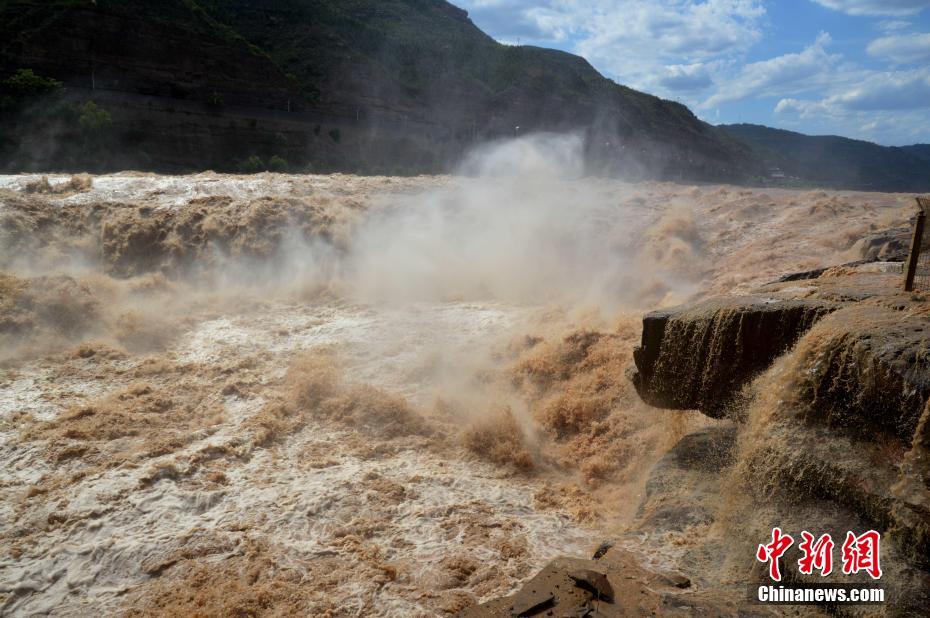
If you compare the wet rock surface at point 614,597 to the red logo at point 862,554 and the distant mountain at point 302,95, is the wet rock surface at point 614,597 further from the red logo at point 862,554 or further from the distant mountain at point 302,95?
the distant mountain at point 302,95

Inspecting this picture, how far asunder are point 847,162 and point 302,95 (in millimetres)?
40660

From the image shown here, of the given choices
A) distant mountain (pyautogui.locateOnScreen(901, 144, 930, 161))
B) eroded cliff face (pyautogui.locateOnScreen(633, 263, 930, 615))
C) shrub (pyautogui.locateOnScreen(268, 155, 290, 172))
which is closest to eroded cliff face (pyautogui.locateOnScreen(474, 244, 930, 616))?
eroded cliff face (pyautogui.locateOnScreen(633, 263, 930, 615))

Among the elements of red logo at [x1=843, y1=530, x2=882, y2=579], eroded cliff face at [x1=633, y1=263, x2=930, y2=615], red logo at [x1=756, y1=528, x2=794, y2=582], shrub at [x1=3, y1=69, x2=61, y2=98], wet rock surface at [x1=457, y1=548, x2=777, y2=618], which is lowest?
wet rock surface at [x1=457, y1=548, x2=777, y2=618]

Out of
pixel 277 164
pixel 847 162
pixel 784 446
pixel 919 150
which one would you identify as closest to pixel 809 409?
pixel 784 446

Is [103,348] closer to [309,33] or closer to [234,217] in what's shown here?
[234,217]

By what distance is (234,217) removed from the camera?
14445 millimetres

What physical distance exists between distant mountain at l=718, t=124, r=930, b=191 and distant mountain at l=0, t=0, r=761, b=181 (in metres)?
4.98

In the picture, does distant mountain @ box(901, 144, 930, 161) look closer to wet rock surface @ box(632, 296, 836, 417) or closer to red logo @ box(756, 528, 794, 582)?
wet rock surface @ box(632, 296, 836, 417)

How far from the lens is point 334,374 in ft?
31.3

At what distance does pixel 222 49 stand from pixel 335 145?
23.7ft

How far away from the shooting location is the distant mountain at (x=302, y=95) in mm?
25844

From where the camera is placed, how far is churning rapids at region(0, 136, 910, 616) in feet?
19.2

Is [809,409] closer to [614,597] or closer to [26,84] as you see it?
[614,597]

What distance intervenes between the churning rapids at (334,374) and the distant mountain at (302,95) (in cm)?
1290
